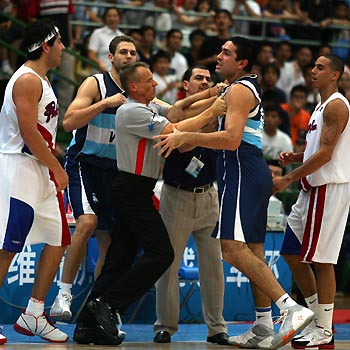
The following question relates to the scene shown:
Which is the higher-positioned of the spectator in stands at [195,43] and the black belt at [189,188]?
the spectator in stands at [195,43]

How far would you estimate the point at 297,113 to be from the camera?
1415 cm

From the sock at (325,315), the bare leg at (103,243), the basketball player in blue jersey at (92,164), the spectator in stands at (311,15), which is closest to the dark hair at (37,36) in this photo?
the basketball player in blue jersey at (92,164)

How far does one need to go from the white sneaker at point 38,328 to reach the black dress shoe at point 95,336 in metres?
0.13

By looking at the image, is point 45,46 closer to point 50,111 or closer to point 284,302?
point 50,111

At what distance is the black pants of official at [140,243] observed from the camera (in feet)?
23.5

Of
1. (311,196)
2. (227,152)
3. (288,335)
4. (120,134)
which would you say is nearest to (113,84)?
(120,134)

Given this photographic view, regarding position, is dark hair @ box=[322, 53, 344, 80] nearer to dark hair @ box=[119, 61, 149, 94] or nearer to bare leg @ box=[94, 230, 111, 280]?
dark hair @ box=[119, 61, 149, 94]

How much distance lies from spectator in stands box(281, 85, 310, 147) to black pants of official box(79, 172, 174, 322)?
6.95m

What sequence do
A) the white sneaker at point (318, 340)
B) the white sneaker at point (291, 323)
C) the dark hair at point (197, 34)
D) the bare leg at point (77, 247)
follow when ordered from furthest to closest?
the dark hair at point (197, 34), the bare leg at point (77, 247), the white sneaker at point (318, 340), the white sneaker at point (291, 323)

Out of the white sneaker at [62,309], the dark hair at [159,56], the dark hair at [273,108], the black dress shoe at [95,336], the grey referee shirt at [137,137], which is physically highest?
the dark hair at [159,56]

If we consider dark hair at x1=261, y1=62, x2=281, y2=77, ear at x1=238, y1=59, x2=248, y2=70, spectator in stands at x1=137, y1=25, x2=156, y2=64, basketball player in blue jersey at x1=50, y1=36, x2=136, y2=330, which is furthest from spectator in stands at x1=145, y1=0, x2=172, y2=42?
ear at x1=238, y1=59, x2=248, y2=70

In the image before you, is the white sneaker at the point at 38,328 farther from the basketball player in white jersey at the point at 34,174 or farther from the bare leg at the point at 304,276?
the bare leg at the point at 304,276

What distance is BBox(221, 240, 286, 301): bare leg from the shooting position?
6.91 m

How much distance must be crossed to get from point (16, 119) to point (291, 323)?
2473mm
